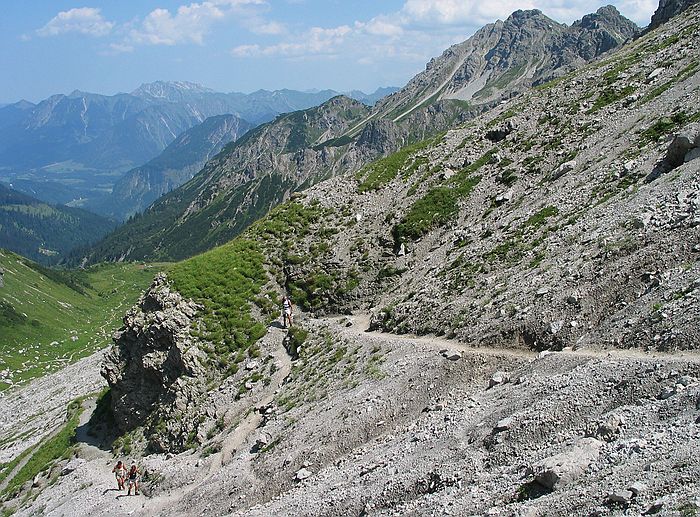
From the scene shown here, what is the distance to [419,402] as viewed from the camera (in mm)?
28203

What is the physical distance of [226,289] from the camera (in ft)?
158

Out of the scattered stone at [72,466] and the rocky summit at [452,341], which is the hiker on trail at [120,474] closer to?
the rocky summit at [452,341]

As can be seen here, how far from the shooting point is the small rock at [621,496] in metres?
14.4

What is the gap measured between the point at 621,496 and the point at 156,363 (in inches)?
1513

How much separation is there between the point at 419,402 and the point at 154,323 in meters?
26.6

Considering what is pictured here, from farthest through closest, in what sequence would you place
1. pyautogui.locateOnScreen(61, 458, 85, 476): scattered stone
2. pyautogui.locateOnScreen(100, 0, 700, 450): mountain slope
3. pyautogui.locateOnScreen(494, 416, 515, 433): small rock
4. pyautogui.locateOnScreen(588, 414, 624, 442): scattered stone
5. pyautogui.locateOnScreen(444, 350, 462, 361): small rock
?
pyautogui.locateOnScreen(61, 458, 85, 476): scattered stone
pyautogui.locateOnScreen(444, 350, 462, 361): small rock
pyautogui.locateOnScreen(100, 0, 700, 450): mountain slope
pyautogui.locateOnScreen(494, 416, 515, 433): small rock
pyautogui.locateOnScreen(588, 414, 624, 442): scattered stone

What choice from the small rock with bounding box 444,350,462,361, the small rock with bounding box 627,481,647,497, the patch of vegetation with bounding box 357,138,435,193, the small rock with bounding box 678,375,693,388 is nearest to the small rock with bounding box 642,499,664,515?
the small rock with bounding box 627,481,647,497

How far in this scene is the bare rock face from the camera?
41719 millimetres

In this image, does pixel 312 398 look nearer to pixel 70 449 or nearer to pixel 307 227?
pixel 307 227

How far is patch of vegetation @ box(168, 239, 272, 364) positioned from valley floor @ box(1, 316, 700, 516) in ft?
17.9

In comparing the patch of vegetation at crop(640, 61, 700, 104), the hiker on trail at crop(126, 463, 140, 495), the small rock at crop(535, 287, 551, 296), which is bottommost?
the hiker on trail at crop(126, 463, 140, 495)

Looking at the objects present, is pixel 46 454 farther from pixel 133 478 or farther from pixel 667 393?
pixel 667 393

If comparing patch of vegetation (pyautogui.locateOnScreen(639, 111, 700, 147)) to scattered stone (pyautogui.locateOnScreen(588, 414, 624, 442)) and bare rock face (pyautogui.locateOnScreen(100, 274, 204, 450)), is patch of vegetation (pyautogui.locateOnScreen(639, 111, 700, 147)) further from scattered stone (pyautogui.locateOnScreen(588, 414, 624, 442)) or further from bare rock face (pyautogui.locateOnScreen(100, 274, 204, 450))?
bare rock face (pyautogui.locateOnScreen(100, 274, 204, 450))

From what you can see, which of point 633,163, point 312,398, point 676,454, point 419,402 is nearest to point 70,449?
point 312,398
